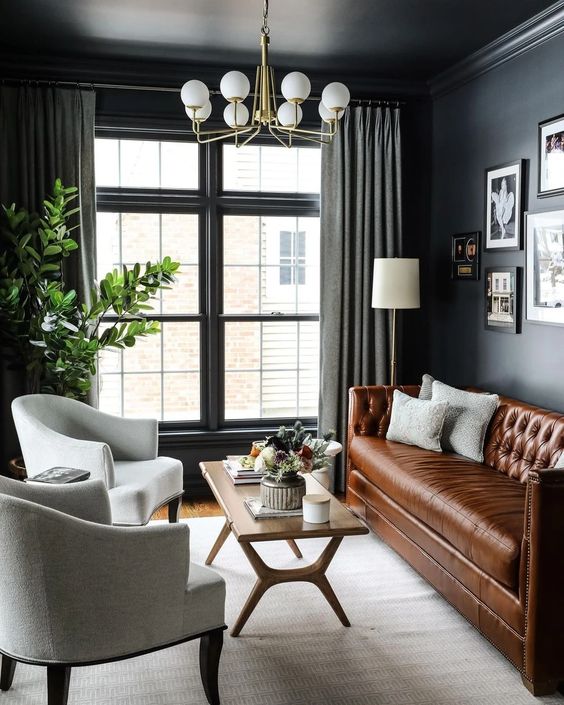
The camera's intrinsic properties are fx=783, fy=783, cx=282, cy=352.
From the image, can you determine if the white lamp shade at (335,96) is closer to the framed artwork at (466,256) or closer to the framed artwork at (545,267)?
the framed artwork at (545,267)

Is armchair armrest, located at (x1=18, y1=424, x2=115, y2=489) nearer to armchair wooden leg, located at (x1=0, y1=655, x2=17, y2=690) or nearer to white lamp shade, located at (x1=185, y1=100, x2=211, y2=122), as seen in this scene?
armchair wooden leg, located at (x1=0, y1=655, x2=17, y2=690)

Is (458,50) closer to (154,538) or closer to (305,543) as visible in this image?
(305,543)

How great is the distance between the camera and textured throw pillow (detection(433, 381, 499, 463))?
452 centimetres

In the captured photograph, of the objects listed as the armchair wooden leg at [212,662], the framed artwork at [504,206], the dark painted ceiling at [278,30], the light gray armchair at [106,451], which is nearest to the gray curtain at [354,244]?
the dark painted ceiling at [278,30]

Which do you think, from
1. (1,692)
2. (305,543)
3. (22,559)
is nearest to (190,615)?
(22,559)

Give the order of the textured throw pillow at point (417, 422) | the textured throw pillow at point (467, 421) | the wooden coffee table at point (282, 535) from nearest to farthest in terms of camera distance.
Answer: the wooden coffee table at point (282, 535)
the textured throw pillow at point (467, 421)
the textured throw pillow at point (417, 422)

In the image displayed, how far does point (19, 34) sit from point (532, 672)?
4.52 metres

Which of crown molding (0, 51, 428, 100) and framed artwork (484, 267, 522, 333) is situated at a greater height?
crown molding (0, 51, 428, 100)

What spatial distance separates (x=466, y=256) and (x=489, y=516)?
259 cm

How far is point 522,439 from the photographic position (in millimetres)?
4246

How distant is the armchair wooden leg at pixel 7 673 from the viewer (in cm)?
297

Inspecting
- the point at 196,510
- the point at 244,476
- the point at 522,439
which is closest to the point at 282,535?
the point at 244,476

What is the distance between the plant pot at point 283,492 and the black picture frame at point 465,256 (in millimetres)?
2496

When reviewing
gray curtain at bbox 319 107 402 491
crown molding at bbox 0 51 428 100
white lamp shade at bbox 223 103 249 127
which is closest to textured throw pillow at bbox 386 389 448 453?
gray curtain at bbox 319 107 402 491
